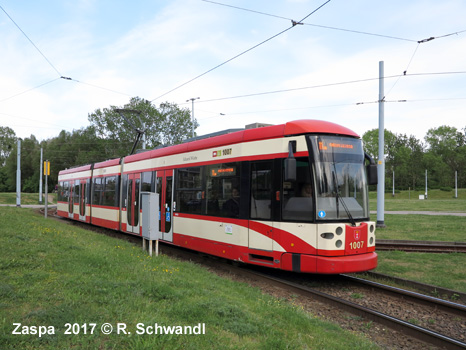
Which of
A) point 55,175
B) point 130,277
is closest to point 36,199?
point 55,175

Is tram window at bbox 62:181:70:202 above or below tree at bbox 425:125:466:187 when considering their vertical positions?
below

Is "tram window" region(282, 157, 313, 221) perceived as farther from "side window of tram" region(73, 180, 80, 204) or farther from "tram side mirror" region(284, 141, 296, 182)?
"side window of tram" region(73, 180, 80, 204)

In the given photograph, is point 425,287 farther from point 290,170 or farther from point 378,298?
point 290,170

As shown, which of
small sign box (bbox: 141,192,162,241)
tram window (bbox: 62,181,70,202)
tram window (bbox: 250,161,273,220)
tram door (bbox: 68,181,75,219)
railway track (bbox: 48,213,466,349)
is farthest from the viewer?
tram window (bbox: 62,181,70,202)

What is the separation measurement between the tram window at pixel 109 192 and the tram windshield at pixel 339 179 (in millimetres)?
11042

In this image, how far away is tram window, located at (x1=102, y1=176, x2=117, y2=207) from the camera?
16.7 m

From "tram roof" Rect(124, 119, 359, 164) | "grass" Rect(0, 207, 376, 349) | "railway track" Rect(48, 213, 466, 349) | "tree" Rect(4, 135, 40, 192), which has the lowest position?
"railway track" Rect(48, 213, 466, 349)

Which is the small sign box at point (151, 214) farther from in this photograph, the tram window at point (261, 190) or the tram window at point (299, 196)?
the tram window at point (299, 196)

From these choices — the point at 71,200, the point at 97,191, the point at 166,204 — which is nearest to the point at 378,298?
the point at 166,204

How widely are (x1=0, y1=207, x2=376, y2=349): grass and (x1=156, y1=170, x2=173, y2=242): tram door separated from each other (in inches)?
167

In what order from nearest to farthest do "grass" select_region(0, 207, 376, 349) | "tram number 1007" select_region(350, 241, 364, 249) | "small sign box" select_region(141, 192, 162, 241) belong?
"grass" select_region(0, 207, 376, 349)
"tram number 1007" select_region(350, 241, 364, 249)
"small sign box" select_region(141, 192, 162, 241)

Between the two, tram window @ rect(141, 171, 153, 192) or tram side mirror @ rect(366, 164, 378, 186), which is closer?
tram side mirror @ rect(366, 164, 378, 186)

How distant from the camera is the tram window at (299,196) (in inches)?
307

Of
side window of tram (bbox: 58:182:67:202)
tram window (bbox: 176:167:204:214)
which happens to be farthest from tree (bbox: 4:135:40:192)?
tram window (bbox: 176:167:204:214)
